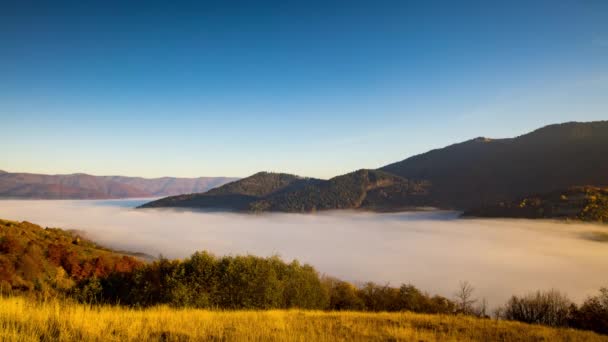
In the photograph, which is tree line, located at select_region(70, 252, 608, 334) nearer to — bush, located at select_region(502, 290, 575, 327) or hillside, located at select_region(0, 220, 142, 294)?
bush, located at select_region(502, 290, 575, 327)

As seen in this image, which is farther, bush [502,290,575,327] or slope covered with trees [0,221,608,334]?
bush [502,290,575,327]

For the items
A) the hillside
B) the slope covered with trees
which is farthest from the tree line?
the hillside

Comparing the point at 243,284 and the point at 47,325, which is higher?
the point at 47,325

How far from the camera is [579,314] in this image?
157 feet

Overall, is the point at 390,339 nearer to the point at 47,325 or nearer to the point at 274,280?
the point at 47,325

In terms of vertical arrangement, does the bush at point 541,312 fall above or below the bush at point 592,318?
below

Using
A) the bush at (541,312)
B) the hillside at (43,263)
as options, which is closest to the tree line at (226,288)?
the bush at (541,312)

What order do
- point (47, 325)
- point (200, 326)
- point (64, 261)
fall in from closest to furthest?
point (47, 325) < point (200, 326) < point (64, 261)

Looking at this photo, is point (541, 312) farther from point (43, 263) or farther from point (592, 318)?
point (43, 263)

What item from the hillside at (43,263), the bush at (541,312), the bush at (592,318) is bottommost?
the bush at (541,312)

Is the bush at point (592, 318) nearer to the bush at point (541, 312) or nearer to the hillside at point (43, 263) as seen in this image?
the bush at point (541, 312)

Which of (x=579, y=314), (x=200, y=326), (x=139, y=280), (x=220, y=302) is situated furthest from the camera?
(x=579, y=314)

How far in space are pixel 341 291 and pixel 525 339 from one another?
42.6 m

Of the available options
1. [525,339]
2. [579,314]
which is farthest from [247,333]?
[579,314]
